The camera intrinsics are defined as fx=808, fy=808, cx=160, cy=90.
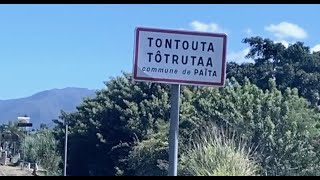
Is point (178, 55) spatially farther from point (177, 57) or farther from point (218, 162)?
point (218, 162)

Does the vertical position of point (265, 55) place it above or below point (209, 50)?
above

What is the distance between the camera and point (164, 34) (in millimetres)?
5777

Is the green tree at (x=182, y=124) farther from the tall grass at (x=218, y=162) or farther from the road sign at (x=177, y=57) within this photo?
the road sign at (x=177, y=57)

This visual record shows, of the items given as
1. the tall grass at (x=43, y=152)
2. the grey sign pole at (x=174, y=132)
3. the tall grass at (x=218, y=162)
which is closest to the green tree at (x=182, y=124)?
the tall grass at (x=43, y=152)

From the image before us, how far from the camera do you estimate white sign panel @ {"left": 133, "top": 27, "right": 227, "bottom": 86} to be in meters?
5.77

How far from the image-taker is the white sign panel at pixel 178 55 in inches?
227

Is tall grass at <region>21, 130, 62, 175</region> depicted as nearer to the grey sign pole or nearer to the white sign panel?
the grey sign pole

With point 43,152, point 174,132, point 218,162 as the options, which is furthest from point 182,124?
point 43,152

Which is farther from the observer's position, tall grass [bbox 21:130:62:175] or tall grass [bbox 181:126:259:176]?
tall grass [bbox 21:130:62:175]

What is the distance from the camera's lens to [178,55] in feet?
19.1

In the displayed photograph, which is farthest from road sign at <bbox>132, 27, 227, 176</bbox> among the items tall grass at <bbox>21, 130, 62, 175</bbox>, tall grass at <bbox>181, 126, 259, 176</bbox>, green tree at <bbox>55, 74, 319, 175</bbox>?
tall grass at <bbox>21, 130, 62, 175</bbox>
